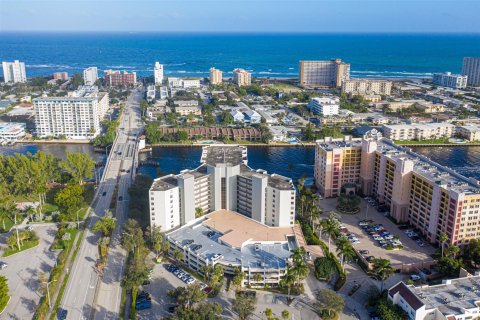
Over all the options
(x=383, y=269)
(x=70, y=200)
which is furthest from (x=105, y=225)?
(x=383, y=269)


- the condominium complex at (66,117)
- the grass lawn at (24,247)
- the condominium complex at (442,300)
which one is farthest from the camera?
the condominium complex at (66,117)

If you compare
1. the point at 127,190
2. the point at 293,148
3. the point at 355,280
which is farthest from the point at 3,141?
the point at 355,280

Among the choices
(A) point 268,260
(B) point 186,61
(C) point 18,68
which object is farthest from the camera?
(B) point 186,61

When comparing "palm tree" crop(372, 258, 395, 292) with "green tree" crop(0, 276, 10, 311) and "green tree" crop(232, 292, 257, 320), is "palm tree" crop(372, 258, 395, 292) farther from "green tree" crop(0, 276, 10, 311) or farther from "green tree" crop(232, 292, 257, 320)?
"green tree" crop(0, 276, 10, 311)

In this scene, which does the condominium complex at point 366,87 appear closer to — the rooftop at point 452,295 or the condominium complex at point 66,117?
the condominium complex at point 66,117

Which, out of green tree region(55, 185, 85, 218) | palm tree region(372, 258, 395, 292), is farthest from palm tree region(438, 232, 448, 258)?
green tree region(55, 185, 85, 218)

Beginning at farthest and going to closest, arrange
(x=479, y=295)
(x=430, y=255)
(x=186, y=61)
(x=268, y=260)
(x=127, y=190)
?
(x=186, y=61) → (x=127, y=190) → (x=430, y=255) → (x=268, y=260) → (x=479, y=295)

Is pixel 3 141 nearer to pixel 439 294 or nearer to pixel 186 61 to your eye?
pixel 439 294

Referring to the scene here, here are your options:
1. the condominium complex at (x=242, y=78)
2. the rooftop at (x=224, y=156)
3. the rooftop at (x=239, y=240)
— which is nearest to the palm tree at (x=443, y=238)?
the rooftop at (x=239, y=240)
